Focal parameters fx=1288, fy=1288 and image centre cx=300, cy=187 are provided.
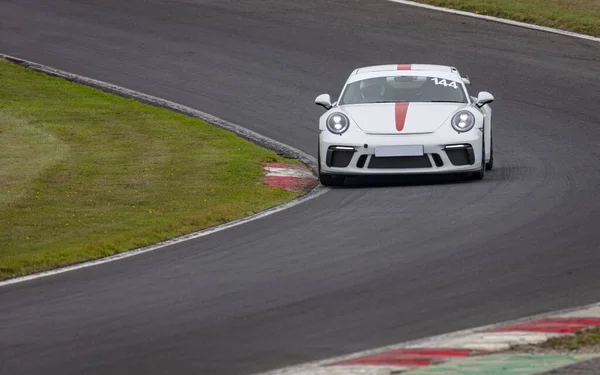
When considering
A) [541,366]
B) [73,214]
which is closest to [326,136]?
[73,214]

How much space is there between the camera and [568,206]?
1176 centimetres

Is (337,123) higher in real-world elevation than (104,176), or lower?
higher

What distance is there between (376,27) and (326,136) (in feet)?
37.0

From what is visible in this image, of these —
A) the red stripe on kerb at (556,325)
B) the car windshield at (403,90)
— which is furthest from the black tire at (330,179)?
the red stripe on kerb at (556,325)

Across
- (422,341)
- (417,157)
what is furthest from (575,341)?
(417,157)

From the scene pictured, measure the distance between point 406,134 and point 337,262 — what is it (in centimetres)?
417

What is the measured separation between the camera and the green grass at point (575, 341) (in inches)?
276

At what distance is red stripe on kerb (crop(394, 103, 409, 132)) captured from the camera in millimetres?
13720

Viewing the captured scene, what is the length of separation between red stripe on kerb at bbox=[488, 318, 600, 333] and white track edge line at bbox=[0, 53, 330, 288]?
394 cm

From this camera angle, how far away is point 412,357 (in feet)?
22.7

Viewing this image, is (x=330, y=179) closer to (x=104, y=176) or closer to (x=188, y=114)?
(x=104, y=176)

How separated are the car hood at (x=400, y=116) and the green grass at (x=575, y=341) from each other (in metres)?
6.59

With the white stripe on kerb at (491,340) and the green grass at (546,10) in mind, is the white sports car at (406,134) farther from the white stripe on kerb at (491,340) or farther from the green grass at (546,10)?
the green grass at (546,10)

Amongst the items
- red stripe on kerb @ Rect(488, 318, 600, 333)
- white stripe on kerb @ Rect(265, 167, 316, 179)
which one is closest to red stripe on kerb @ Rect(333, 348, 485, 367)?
red stripe on kerb @ Rect(488, 318, 600, 333)
